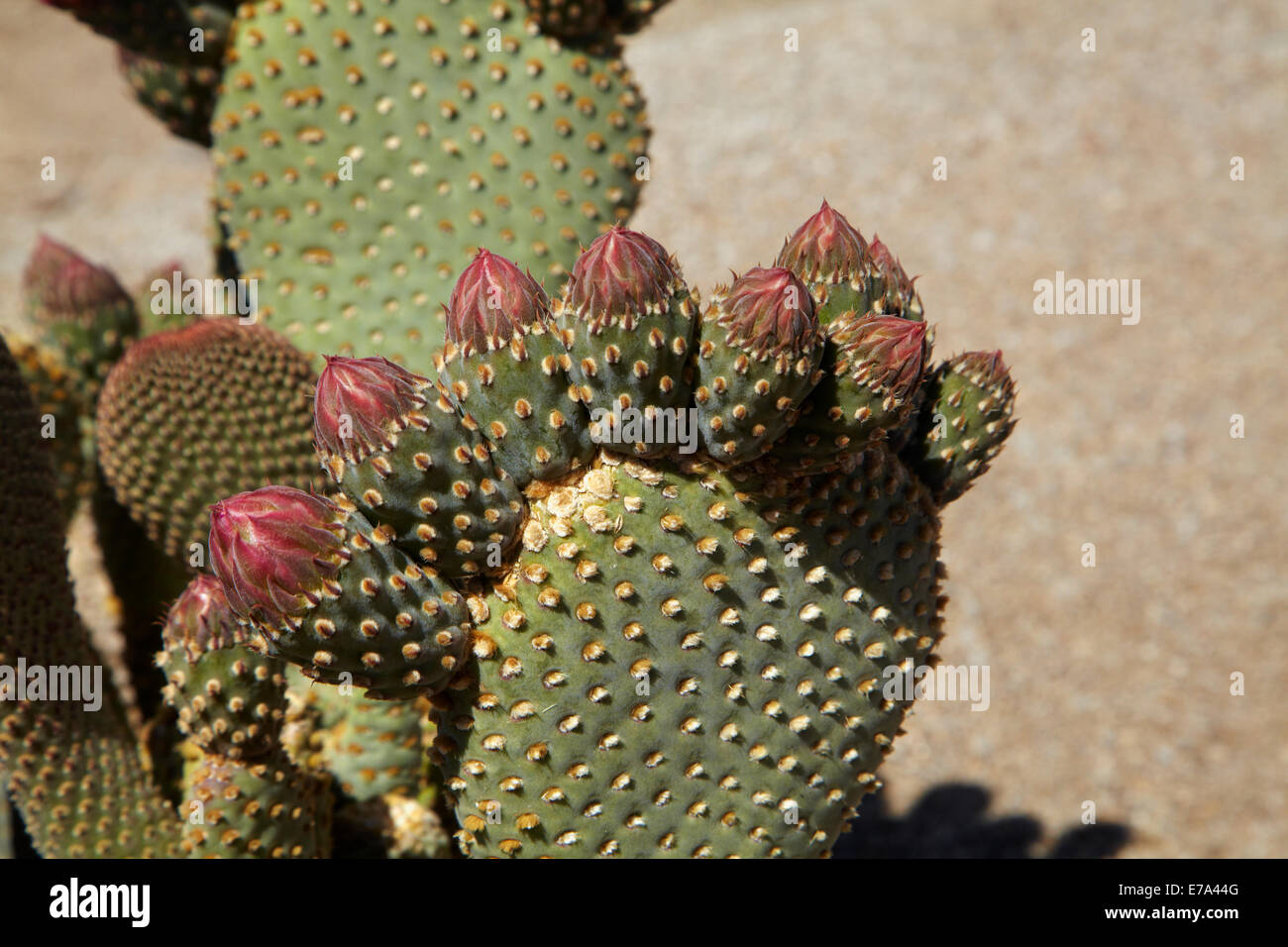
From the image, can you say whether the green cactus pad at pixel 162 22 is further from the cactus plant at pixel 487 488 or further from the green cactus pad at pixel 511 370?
the green cactus pad at pixel 511 370

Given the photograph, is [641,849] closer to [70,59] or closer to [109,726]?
[109,726]

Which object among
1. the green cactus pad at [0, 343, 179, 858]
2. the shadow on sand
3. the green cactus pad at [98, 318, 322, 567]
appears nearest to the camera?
the green cactus pad at [0, 343, 179, 858]

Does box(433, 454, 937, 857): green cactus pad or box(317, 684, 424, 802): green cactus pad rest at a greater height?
box(433, 454, 937, 857): green cactus pad

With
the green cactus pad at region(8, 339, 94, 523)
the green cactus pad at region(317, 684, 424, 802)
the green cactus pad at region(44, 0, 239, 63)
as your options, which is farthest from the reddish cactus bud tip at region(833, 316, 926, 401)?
the green cactus pad at region(8, 339, 94, 523)

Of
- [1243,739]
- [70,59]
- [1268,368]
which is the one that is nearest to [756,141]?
[1268,368]

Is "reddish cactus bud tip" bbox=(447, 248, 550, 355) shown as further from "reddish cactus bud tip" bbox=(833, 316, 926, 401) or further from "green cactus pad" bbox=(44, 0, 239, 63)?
"green cactus pad" bbox=(44, 0, 239, 63)

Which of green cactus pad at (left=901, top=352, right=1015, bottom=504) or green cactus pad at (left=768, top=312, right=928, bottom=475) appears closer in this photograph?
green cactus pad at (left=768, top=312, right=928, bottom=475)

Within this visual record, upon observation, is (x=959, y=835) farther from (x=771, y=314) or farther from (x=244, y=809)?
(x=771, y=314)
